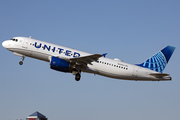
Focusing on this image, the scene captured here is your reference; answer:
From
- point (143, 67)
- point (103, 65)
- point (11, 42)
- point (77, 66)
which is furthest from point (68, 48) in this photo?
point (143, 67)

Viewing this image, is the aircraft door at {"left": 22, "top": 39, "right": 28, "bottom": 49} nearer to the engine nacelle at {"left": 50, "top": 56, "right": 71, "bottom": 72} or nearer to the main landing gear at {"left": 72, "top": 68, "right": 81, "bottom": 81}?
the engine nacelle at {"left": 50, "top": 56, "right": 71, "bottom": 72}

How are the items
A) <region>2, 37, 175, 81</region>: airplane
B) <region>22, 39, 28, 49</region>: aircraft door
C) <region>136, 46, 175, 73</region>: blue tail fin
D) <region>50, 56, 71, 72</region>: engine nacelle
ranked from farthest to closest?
<region>136, 46, 175, 73</region>: blue tail fin
<region>22, 39, 28, 49</region>: aircraft door
<region>2, 37, 175, 81</region>: airplane
<region>50, 56, 71, 72</region>: engine nacelle

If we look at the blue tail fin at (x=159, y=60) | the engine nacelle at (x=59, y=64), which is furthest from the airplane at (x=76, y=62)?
the blue tail fin at (x=159, y=60)

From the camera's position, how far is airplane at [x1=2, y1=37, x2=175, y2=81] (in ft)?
124

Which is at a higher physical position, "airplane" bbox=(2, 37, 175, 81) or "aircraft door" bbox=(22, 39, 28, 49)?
"aircraft door" bbox=(22, 39, 28, 49)

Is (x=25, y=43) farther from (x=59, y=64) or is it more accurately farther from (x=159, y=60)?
(x=159, y=60)

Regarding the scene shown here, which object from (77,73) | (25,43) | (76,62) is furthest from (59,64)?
(25,43)

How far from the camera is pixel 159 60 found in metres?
43.4

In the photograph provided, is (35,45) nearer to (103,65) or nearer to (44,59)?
(44,59)

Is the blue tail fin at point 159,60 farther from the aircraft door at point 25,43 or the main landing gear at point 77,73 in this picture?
the aircraft door at point 25,43

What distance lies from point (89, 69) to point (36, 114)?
76194mm

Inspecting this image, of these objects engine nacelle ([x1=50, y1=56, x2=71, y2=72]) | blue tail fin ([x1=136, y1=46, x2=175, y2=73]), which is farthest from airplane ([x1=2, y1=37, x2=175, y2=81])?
blue tail fin ([x1=136, y1=46, x2=175, y2=73])

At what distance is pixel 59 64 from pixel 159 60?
17053mm

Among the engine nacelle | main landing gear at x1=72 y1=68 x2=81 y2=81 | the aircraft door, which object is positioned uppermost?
the aircraft door
